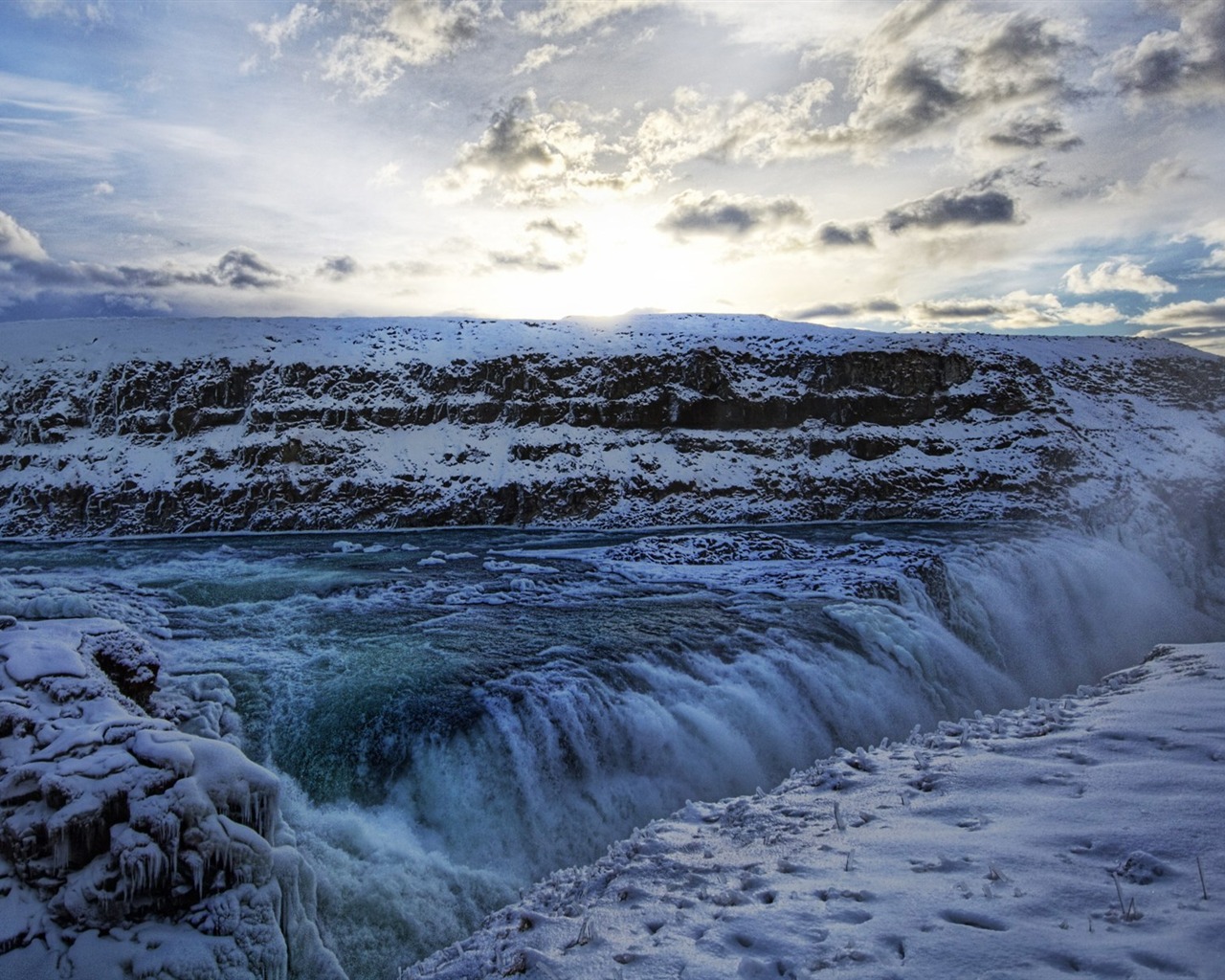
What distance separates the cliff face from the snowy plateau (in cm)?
106

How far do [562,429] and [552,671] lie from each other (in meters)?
37.3

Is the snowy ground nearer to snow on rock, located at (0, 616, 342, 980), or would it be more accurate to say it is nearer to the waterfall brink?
snow on rock, located at (0, 616, 342, 980)

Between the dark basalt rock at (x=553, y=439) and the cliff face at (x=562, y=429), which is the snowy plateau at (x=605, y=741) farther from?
the cliff face at (x=562, y=429)

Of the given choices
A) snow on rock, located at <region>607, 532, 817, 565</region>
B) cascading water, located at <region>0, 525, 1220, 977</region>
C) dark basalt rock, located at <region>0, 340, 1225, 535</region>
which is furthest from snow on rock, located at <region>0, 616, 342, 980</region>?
dark basalt rock, located at <region>0, 340, 1225, 535</region>

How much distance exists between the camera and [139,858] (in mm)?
5219

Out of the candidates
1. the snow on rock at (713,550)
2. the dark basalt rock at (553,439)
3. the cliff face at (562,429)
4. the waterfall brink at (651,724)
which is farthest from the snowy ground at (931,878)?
the dark basalt rock at (553,439)

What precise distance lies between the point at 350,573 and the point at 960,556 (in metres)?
19.5

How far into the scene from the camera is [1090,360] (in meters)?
60.0

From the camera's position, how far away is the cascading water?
8742mm

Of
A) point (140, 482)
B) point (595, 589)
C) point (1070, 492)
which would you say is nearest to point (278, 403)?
point (140, 482)

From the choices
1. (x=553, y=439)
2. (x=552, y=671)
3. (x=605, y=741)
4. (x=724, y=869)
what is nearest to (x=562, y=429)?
(x=553, y=439)

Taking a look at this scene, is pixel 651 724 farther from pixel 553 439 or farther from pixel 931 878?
pixel 553 439

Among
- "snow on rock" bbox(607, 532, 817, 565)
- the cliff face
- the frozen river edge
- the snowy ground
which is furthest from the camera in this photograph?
the cliff face

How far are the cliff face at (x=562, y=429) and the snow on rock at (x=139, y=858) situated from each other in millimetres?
36618
